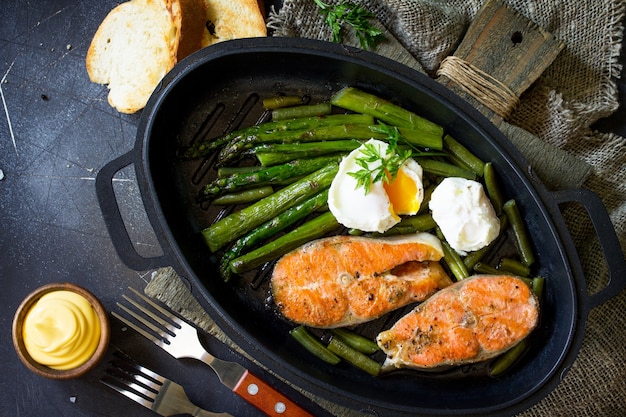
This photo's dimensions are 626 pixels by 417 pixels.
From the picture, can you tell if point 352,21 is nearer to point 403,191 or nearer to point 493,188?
point 403,191

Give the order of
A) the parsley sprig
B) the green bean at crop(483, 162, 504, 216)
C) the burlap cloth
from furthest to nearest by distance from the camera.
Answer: the burlap cloth → the green bean at crop(483, 162, 504, 216) → the parsley sprig

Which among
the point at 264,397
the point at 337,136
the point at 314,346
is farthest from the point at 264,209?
the point at 264,397

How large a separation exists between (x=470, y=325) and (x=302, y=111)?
1752 millimetres

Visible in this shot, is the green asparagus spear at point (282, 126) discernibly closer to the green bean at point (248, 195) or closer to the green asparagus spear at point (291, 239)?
the green bean at point (248, 195)

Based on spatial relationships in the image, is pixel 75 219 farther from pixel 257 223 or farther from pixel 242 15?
pixel 242 15

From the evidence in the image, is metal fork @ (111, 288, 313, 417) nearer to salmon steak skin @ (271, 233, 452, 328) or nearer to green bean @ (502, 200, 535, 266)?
salmon steak skin @ (271, 233, 452, 328)

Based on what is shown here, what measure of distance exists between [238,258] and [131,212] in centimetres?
105

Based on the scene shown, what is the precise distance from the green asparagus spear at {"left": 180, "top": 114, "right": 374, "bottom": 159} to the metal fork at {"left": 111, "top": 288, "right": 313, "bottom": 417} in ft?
3.84

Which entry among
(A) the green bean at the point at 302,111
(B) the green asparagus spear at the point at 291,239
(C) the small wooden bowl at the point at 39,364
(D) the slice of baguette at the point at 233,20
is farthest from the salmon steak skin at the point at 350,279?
(D) the slice of baguette at the point at 233,20

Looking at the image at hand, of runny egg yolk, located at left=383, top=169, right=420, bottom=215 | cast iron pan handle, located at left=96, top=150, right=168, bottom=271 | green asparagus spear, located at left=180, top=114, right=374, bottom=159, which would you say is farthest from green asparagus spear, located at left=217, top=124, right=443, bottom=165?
cast iron pan handle, located at left=96, top=150, right=168, bottom=271

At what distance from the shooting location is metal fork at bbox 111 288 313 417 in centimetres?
438

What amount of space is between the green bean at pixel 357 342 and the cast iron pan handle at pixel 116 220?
1.26 meters

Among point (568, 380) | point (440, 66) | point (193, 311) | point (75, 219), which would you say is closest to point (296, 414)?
point (193, 311)

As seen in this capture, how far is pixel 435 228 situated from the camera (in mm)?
4254
